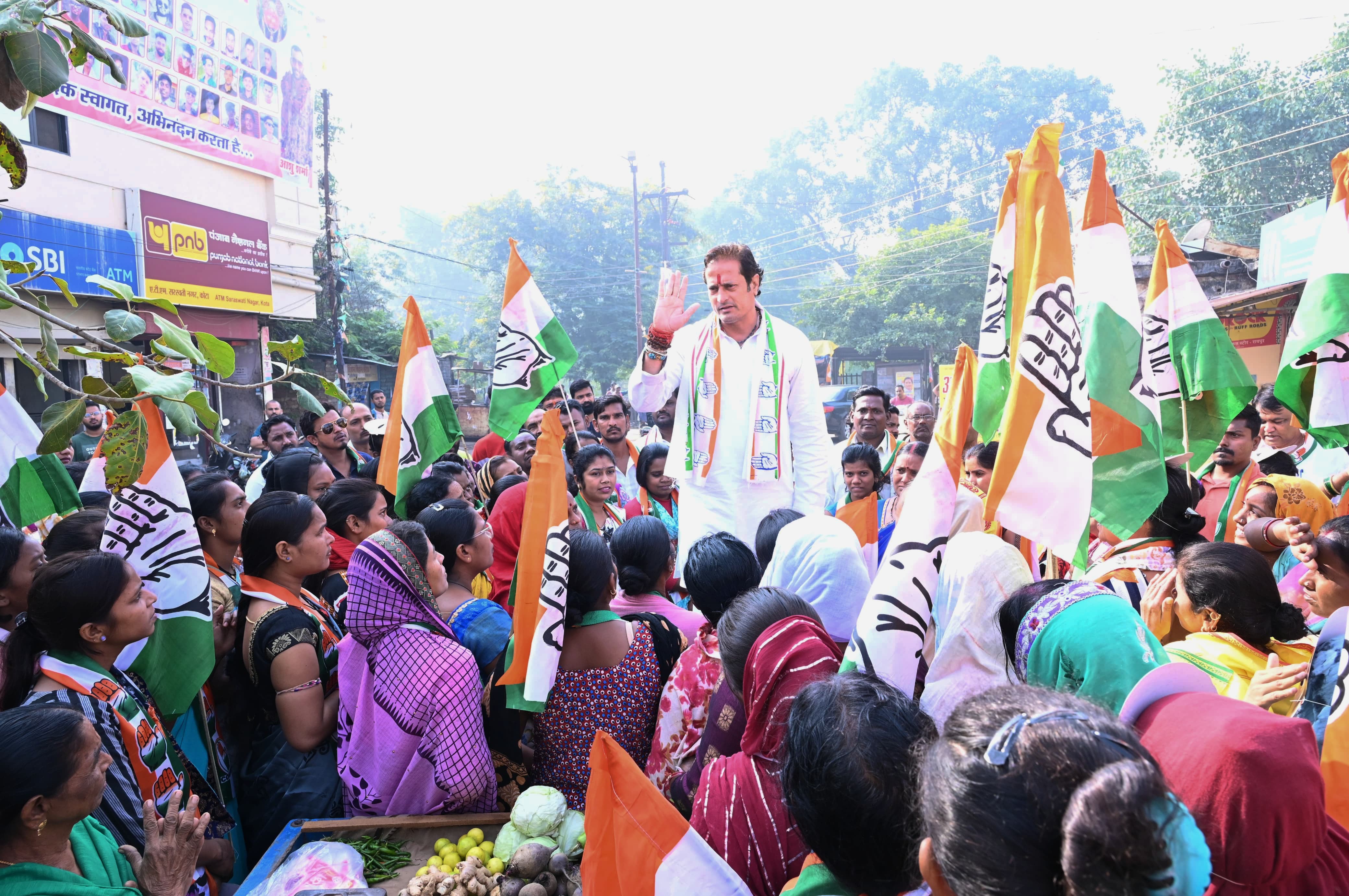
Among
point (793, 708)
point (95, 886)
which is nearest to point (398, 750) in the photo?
point (95, 886)

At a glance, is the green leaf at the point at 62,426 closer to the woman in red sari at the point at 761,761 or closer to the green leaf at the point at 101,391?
the green leaf at the point at 101,391

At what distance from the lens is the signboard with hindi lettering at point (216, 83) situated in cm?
1522

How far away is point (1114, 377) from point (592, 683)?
82.7 inches

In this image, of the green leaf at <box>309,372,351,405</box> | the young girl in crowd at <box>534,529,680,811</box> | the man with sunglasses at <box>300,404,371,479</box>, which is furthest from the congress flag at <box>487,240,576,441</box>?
the green leaf at <box>309,372,351,405</box>

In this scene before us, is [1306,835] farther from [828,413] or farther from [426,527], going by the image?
[828,413]

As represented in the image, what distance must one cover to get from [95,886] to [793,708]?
5.38 feet

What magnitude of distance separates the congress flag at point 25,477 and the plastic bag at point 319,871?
1.84 metres

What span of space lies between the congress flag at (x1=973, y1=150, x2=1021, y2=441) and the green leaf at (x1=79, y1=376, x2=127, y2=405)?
10.5 feet

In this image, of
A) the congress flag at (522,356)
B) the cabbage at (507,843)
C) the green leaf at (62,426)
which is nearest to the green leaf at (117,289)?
the green leaf at (62,426)

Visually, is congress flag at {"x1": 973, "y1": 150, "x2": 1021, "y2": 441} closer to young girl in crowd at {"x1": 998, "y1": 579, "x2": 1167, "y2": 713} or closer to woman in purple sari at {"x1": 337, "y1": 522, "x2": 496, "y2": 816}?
young girl in crowd at {"x1": 998, "y1": 579, "x2": 1167, "y2": 713}

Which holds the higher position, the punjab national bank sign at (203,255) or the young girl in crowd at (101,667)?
the punjab national bank sign at (203,255)

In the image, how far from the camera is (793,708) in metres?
1.76

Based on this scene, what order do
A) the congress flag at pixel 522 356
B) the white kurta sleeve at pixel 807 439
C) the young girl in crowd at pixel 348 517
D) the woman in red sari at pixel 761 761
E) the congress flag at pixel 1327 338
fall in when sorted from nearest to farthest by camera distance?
the woman in red sari at pixel 761 761 < the congress flag at pixel 1327 338 < the young girl in crowd at pixel 348 517 < the white kurta sleeve at pixel 807 439 < the congress flag at pixel 522 356

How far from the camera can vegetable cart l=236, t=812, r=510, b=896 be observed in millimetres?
2877
